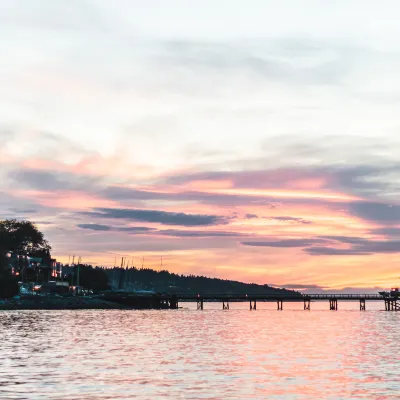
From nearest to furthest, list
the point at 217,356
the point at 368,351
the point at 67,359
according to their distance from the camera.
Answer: the point at 67,359 → the point at 217,356 → the point at 368,351

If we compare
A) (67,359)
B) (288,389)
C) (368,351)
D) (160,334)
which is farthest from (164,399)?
(160,334)

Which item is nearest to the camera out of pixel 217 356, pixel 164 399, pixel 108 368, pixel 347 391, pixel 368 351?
pixel 164 399

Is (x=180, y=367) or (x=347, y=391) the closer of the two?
(x=347, y=391)

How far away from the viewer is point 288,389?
51031 mm

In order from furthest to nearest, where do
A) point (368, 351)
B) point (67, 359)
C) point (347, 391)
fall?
point (368, 351) < point (67, 359) < point (347, 391)

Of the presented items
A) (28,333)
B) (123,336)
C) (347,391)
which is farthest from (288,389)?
(28,333)

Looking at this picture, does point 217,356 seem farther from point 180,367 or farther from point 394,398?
point 394,398

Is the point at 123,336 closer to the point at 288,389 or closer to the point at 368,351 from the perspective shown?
the point at 368,351

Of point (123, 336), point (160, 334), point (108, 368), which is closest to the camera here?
point (108, 368)

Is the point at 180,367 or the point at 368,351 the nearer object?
the point at 180,367

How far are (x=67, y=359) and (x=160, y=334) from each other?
4496 centimetres

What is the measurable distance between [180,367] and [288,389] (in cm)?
1552

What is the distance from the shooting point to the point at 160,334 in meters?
116

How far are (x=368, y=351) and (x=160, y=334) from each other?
3853 cm
